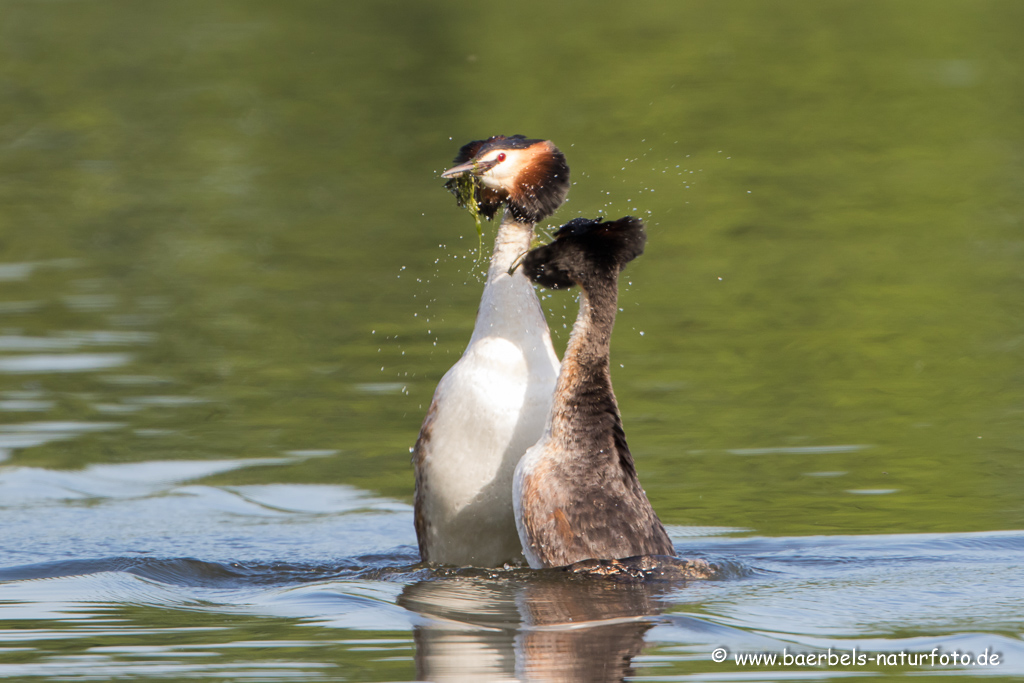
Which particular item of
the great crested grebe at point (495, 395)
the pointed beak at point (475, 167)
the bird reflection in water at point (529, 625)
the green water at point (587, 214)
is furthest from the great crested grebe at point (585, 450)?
the green water at point (587, 214)

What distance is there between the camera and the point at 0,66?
98.5ft

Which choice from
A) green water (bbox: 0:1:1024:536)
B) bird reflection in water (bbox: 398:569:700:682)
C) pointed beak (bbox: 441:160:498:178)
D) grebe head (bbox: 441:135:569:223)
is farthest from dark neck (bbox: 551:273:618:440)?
green water (bbox: 0:1:1024:536)

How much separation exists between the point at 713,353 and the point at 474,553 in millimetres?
4548

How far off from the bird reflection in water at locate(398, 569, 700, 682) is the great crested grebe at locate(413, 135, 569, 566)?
0.32m

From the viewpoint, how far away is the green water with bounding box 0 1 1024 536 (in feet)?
35.2

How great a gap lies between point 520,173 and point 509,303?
727mm

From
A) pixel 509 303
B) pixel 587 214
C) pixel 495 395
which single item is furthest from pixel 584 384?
pixel 587 214

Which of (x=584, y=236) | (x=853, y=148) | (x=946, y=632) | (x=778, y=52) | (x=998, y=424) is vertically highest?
(x=778, y=52)

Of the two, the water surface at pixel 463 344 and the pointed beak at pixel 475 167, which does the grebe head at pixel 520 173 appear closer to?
the pointed beak at pixel 475 167

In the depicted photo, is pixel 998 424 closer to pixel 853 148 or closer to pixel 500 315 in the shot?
pixel 500 315

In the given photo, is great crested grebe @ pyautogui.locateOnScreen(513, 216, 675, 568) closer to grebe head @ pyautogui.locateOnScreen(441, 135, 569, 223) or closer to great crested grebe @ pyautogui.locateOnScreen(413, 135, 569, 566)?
great crested grebe @ pyautogui.locateOnScreen(413, 135, 569, 566)

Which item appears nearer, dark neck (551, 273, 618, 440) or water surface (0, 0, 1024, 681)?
water surface (0, 0, 1024, 681)

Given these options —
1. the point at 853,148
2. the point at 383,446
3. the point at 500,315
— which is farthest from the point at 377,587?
the point at 853,148

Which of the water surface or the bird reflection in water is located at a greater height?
the water surface
